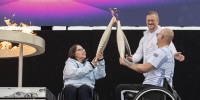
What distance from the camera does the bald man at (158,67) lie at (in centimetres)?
559

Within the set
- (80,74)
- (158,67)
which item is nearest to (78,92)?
(80,74)

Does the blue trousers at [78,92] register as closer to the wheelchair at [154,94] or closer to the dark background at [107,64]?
the wheelchair at [154,94]

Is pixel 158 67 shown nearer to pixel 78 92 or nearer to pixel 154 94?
pixel 154 94

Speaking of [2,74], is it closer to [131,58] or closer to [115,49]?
[115,49]

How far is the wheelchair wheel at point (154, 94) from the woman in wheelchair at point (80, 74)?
3.14ft

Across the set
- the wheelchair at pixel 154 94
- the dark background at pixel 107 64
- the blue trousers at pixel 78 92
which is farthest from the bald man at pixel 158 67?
the dark background at pixel 107 64

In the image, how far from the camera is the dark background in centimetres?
750

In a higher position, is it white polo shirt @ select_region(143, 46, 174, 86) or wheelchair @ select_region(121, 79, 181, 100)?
white polo shirt @ select_region(143, 46, 174, 86)

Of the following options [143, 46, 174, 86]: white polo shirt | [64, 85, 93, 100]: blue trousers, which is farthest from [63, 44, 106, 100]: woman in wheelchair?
[143, 46, 174, 86]: white polo shirt

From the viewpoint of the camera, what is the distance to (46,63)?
764 centimetres

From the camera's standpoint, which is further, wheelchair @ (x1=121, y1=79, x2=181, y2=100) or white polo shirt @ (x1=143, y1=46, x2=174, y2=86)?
white polo shirt @ (x1=143, y1=46, x2=174, y2=86)

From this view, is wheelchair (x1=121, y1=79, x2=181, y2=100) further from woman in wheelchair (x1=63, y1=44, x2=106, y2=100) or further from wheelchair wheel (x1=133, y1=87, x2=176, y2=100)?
woman in wheelchair (x1=63, y1=44, x2=106, y2=100)

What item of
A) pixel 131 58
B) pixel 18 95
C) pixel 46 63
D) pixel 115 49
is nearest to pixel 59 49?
pixel 46 63

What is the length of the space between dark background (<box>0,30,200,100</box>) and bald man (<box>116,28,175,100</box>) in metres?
1.81
